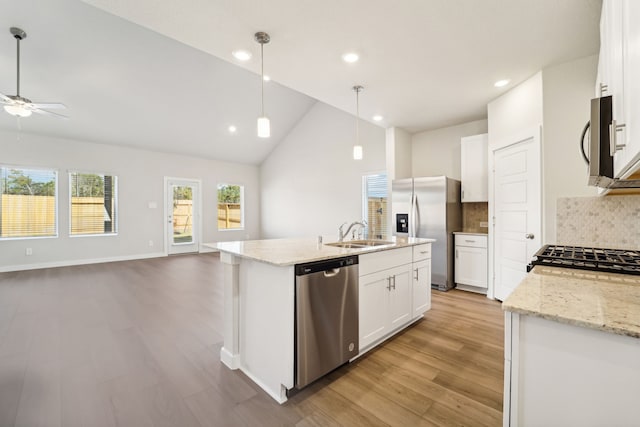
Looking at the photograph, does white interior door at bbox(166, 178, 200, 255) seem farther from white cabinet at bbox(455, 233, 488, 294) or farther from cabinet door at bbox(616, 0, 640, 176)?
cabinet door at bbox(616, 0, 640, 176)

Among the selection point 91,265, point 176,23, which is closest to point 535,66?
point 176,23

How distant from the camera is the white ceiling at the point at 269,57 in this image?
2086 millimetres

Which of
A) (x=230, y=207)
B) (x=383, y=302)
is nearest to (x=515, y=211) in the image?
(x=383, y=302)

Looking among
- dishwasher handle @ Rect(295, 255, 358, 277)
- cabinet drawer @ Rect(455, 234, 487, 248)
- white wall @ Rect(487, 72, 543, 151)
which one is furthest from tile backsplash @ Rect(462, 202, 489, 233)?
dishwasher handle @ Rect(295, 255, 358, 277)

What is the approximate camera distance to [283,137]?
25.7ft

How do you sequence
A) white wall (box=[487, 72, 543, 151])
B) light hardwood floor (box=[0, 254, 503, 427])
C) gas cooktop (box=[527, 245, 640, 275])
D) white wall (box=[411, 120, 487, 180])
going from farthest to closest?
white wall (box=[411, 120, 487, 180])
white wall (box=[487, 72, 543, 151])
light hardwood floor (box=[0, 254, 503, 427])
gas cooktop (box=[527, 245, 640, 275])

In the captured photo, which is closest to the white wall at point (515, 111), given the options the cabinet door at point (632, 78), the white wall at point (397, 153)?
the white wall at point (397, 153)

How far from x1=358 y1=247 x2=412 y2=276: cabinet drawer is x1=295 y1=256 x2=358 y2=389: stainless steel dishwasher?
12 centimetres

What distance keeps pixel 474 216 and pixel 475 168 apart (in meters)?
0.82

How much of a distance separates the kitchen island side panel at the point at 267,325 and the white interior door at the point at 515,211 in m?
2.88

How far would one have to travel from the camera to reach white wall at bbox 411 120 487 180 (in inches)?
181

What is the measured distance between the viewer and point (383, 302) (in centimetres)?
241

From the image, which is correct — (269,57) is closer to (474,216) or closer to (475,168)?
(475,168)

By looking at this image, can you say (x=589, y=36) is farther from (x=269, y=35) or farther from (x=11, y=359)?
(x=11, y=359)
